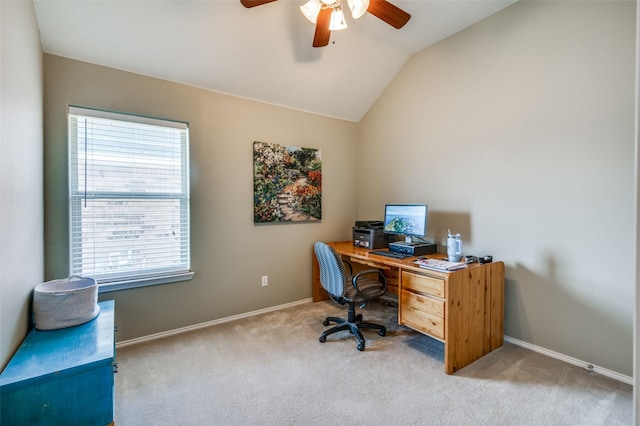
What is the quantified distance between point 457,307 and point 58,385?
89.3 inches

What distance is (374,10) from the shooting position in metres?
1.90

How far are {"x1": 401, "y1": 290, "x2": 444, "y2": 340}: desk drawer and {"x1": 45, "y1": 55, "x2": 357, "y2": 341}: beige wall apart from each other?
141cm

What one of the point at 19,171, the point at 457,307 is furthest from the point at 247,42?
the point at 457,307

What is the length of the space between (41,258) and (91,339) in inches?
36.1

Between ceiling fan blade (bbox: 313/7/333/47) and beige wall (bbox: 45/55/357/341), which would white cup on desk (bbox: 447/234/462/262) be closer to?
beige wall (bbox: 45/55/357/341)

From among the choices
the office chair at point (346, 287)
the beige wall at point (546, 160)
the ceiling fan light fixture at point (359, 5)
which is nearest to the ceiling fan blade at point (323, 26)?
the ceiling fan light fixture at point (359, 5)

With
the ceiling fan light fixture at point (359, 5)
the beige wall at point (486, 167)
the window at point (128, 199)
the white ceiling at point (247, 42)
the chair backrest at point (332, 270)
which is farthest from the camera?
the chair backrest at point (332, 270)

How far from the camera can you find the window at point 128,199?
2.23m

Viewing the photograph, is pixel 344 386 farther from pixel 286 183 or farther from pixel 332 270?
pixel 286 183

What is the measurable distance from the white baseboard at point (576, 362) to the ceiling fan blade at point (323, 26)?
291 centimetres

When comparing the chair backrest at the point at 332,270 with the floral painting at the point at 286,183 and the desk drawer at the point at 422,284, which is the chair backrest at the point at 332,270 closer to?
the desk drawer at the point at 422,284

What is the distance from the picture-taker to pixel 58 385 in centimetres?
122

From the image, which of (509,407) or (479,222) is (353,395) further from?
(479,222)

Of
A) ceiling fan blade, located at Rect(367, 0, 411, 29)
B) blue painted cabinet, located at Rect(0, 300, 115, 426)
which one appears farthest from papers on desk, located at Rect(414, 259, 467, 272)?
blue painted cabinet, located at Rect(0, 300, 115, 426)
